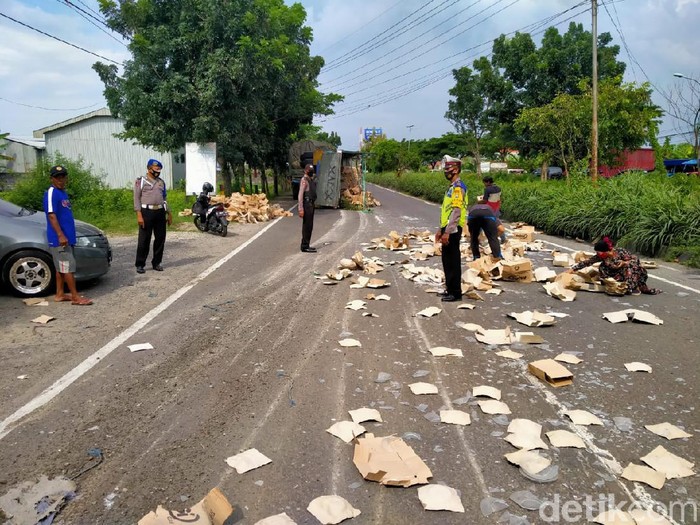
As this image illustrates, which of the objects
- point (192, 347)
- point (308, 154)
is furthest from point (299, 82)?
point (192, 347)

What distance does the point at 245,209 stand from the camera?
61.1 feet

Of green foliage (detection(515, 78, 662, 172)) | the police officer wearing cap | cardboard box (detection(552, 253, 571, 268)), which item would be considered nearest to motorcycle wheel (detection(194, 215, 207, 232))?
the police officer wearing cap

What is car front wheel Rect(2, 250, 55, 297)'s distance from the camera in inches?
267

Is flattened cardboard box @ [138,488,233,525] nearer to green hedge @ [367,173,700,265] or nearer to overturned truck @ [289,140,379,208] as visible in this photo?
green hedge @ [367,173,700,265]

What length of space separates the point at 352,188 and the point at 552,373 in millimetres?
21721

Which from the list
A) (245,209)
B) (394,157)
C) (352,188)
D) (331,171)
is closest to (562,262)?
(245,209)

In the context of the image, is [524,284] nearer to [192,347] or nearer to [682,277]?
[682,277]

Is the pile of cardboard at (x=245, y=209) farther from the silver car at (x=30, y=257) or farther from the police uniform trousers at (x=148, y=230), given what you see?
the silver car at (x=30, y=257)

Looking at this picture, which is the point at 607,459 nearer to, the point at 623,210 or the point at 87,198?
the point at 623,210

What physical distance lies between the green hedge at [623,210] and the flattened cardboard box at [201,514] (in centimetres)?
976

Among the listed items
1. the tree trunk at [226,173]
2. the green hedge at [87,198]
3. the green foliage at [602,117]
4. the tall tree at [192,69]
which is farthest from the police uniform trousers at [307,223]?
the green foliage at [602,117]

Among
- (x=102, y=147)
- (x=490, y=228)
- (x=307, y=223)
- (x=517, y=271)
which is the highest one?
(x=102, y=147)

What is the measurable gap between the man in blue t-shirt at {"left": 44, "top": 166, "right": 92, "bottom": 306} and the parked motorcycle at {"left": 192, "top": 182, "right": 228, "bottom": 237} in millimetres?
7318

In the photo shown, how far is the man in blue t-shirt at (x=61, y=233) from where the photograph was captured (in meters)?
6.36
